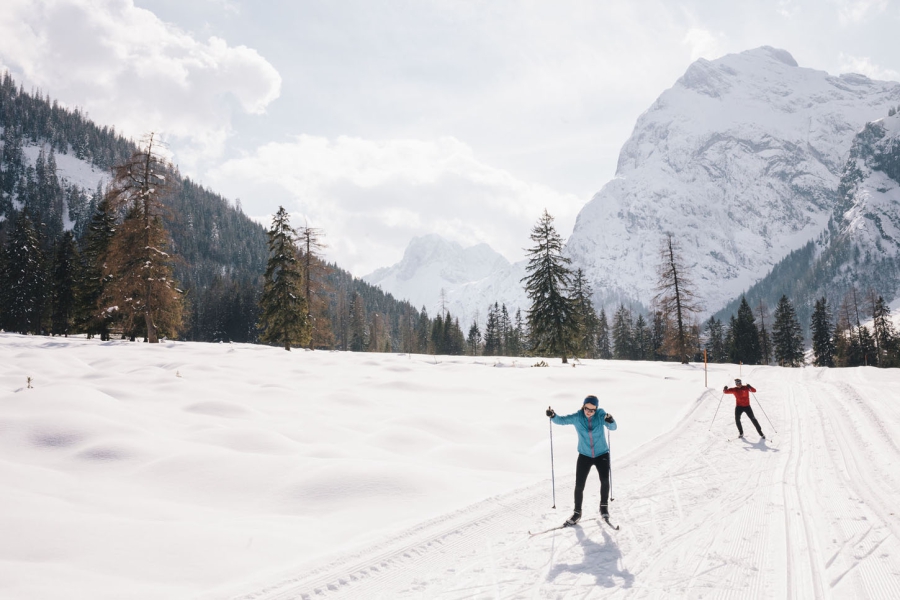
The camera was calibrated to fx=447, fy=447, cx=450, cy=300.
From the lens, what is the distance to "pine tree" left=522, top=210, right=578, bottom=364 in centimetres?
3309

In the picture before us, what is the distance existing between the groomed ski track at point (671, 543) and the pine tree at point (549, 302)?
22.8 meters

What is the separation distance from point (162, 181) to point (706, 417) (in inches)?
1193

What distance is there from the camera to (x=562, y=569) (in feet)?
17.1

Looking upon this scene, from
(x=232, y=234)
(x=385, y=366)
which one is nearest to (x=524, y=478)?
(x=385, y=366)

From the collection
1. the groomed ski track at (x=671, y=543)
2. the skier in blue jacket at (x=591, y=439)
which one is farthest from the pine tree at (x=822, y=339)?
the skier in blue jacket at (x=591, y=439)

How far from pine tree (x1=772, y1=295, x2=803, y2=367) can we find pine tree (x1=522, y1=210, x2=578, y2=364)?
43.6 meters

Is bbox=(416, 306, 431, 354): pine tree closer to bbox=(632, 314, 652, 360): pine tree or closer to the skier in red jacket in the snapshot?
bbox=(632, 314, 652, 360): pine tree

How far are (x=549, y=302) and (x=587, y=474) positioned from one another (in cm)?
2739

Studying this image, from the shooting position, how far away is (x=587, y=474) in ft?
22.2

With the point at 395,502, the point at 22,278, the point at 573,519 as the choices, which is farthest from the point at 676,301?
the point at 22,278

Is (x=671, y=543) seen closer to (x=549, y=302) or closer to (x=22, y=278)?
(x=549, y=302)

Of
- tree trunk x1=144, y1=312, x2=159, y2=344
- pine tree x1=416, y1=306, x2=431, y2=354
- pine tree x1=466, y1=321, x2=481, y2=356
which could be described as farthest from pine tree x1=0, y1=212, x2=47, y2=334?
pine tree x1=466, y1=321, x2=481, y2=356

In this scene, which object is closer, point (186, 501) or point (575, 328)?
point (186, 501)

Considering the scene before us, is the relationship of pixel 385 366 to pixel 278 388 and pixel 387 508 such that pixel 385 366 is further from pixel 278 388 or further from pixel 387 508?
pixel 387 508
